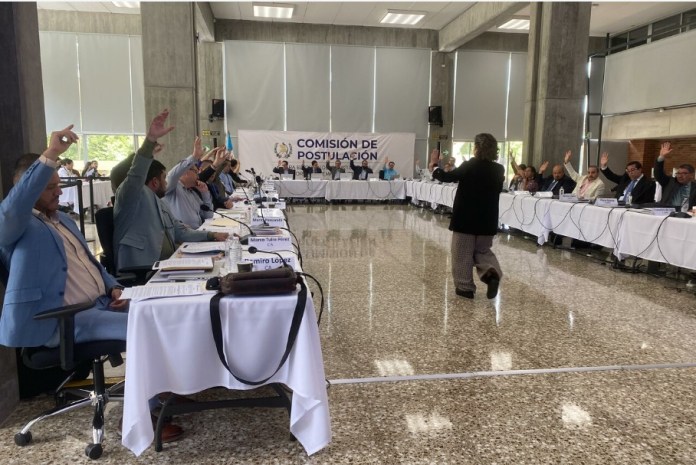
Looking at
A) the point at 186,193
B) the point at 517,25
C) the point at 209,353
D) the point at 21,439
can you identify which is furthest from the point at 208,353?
the point at 517,25

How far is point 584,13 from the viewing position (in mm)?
8711

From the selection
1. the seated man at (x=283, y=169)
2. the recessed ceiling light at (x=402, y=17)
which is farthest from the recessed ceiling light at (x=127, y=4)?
the recessed ceiling light at (x=402, y=17)

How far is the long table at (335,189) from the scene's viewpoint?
39.5ft

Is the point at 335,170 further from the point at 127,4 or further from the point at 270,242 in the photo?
the point at 270,242

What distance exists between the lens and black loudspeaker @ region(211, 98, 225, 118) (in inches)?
514

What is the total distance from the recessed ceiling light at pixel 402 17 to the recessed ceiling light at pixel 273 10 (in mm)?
2405

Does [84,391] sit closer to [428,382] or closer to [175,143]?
[428,382]

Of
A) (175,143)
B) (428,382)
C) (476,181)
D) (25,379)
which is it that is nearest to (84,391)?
(25,379)

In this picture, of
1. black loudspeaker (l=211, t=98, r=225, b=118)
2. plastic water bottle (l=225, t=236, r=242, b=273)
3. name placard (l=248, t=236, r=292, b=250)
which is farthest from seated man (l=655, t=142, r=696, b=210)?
black loudspeaker (l=211, t=98, r=225, b=118)

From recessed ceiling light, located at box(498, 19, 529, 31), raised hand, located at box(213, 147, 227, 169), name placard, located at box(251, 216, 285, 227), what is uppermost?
recessed ceiling light, located at box(498, 19, 529, 31)

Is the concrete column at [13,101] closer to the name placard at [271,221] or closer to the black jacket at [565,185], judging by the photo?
the name placard at [271,221]

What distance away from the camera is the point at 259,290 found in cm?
172

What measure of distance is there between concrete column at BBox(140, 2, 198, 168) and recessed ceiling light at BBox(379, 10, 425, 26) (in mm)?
5820

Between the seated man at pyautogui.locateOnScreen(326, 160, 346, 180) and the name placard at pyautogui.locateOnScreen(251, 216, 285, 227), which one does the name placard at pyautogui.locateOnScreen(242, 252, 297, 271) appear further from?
the seated man at pyautogui.locateOnScreen(326, 160, 346, 180)
